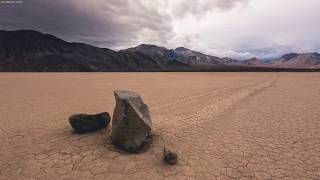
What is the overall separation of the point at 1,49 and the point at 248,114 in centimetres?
14731

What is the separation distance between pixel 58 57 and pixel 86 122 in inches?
4153

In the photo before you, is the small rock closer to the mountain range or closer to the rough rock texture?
the rough rock texture

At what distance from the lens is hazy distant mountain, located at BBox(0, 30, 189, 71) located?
97750 mm

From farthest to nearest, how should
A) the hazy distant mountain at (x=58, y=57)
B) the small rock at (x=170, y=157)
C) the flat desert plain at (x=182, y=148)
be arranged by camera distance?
the hazy distant mountain at (x=58, y=57)
the small rock at (x=170, y=157)
the flat desert plain at (x=182, y=148)

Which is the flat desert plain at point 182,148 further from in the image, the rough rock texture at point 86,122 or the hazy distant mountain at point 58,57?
the hazy distant mountain at point 58,57

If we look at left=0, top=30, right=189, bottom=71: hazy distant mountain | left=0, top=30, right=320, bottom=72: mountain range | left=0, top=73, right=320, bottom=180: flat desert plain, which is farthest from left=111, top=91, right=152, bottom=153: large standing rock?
left=0, top=30, right=189, bottom=71: hazy distant mountain

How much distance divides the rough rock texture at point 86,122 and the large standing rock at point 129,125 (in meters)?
1.11

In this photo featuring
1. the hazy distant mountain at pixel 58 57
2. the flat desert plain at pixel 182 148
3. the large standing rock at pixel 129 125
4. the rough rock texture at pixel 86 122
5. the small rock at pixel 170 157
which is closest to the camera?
the flat desert plain at pixel 182 148

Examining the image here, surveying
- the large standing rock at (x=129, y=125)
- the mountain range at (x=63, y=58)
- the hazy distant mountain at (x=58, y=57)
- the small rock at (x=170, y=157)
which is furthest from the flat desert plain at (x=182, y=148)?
the hazy distant mountain at (x=58, y=57)

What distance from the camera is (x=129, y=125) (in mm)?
5215

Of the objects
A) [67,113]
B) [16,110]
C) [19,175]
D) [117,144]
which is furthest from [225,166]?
[16,110]

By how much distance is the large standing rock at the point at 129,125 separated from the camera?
5123 millimetres

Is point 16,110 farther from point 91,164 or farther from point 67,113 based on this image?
point 91,164

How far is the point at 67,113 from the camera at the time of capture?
9008 mm
